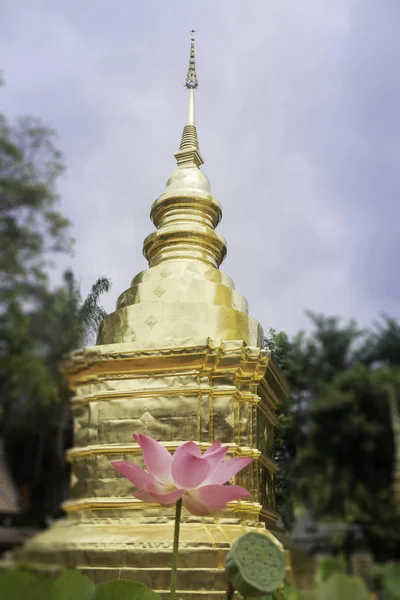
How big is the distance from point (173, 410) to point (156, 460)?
2009mm

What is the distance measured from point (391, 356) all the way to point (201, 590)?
2134mm

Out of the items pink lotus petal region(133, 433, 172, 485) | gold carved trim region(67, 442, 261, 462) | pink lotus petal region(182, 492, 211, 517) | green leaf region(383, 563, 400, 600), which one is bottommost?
green leaf region(383, 563, 400, 600)

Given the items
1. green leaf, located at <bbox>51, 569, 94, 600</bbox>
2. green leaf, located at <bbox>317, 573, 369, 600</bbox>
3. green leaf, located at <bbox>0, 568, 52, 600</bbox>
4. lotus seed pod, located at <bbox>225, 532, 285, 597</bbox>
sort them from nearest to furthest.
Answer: green leaf, located at <bbox>317, 573, 369, 600</bbox> → green leaf, located at <bbox>0, 568, 52, 600</bbox> → green leaf, located at <bbox>51, 569, 94, 600</bbox> → lotus seed pod, located at <bbox>225, 532, 285, 597</bbox>

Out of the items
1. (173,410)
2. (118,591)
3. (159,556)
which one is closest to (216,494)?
(118,591)

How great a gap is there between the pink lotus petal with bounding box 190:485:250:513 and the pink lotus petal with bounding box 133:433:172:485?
7 cm

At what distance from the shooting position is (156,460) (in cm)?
130

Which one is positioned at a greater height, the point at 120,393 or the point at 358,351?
the point at 120,393

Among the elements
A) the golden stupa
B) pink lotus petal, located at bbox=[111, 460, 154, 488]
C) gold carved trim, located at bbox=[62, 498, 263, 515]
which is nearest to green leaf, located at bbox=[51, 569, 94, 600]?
pink lotus petal, located at bbox=[111, 460, 154, 488]

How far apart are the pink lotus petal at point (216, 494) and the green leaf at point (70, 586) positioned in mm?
295

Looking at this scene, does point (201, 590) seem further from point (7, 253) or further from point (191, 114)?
point (191, 114)

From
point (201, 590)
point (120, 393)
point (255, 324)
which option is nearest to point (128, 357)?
point (120, 393)

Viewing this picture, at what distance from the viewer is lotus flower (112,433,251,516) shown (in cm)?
124

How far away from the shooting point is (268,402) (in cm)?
359

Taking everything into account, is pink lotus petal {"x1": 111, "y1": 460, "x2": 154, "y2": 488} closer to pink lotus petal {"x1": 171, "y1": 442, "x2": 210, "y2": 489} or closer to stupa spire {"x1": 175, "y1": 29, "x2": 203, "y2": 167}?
pink lotus petal {"x1": 171, "y1": 442, "x2": 210, "y2": 489}
